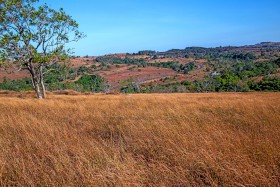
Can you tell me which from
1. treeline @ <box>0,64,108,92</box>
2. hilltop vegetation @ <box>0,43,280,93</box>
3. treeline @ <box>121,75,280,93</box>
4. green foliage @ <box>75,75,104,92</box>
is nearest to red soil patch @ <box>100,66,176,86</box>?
hilltop vegetation @ <box>0,43,280,93</box>

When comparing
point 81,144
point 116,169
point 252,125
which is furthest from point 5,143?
point 252,125

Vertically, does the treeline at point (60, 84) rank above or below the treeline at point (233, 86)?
above

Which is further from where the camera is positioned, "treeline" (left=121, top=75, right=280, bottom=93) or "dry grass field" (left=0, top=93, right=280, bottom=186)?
"treeline" (left=121, top=75, right=280, bottom=93)

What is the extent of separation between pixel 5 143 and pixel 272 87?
6512cm

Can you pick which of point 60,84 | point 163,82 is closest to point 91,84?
point 60,84

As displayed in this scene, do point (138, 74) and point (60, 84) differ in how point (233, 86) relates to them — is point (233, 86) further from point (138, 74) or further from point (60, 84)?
point (138, 74)

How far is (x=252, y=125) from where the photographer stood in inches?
221

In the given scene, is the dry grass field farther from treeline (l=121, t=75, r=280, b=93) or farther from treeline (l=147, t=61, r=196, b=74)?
treeline (l=147, t=61, r=196, b=74)

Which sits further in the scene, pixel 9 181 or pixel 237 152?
pixel 237 152

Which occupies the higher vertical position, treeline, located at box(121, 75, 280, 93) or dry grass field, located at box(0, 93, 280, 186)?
dry grass field, located at box(0, 93, 280, 186)

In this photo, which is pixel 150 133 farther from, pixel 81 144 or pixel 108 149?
pixel 81 144

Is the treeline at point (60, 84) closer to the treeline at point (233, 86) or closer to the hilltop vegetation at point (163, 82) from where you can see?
the hilltop vegetation at point (163, 82)

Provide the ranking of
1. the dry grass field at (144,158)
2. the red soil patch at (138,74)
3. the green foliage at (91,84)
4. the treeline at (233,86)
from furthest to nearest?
1. the red soil patch at (138,74)
2. the green foliage at (91,84)
3. the treeline at (233,86)
4. the dry grass field at (144,158)

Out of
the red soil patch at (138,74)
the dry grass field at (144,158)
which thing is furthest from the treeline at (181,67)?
the dry grass field at (144,158)
